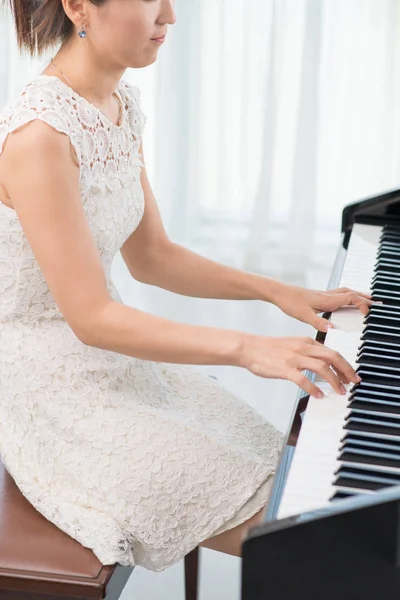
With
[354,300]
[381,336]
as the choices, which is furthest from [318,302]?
[381,336]

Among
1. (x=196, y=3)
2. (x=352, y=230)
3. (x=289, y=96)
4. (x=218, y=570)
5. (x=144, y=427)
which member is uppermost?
(x=196, y=3)

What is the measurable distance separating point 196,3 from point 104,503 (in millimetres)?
2339

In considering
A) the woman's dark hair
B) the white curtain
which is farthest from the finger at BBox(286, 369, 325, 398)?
the white curtain

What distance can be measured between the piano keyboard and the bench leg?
1.82 feet

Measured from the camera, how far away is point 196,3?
3.38 metres

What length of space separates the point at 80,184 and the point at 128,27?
0.84 feet

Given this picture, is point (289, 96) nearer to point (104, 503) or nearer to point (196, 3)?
point (196, 3)

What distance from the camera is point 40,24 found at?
5.22ft

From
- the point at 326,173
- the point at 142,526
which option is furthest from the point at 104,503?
the point at 326,173

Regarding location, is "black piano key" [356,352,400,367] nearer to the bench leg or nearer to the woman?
the woman

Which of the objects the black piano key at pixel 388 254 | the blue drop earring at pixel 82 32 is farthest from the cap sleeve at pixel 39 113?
the black piano key at pixel 388 254

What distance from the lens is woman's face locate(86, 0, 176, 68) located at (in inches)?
58.5

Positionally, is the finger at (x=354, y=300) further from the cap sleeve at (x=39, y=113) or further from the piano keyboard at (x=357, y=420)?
the cap sleeve at (x=39, y=113)

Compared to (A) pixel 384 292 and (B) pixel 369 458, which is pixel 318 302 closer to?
(A) pixel 384 292
